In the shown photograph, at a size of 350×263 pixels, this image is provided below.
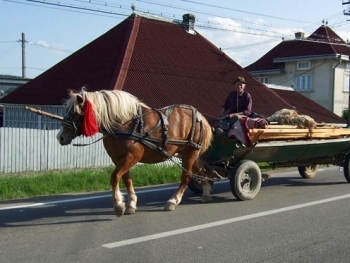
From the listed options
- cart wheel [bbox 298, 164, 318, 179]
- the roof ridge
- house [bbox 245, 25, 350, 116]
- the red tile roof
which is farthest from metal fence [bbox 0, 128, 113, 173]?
house [bbox 245, 25, 350, 116]

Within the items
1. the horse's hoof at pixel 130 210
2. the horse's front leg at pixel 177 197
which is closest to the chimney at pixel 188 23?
the horse's front leg at pixel 177 197

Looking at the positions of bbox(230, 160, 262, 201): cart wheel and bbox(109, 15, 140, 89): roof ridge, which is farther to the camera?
bbox(109, 15, 140, 89): roof ridge

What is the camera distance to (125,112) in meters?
7.77

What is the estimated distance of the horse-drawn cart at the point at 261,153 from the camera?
30.3 feet

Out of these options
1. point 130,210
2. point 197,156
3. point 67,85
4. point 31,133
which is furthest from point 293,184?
point 67,85

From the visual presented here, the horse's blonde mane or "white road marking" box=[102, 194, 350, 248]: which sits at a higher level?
the horse's blonde mane

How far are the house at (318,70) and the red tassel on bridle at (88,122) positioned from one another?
37.9 meters

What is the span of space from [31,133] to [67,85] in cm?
762

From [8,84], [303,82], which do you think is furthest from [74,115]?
[303,82]

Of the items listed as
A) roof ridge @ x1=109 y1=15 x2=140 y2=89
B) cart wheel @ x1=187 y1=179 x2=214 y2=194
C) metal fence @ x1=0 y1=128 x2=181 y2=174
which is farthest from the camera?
roof ridge @ x1=109 y1=15 x2=140 y2=89

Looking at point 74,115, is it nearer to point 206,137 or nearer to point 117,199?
point 117,199

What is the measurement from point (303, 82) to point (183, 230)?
4031 cm

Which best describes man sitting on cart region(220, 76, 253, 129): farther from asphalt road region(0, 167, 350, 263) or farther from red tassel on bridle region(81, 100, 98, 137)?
red tassel on bridle region(81, 100, 98, 137)

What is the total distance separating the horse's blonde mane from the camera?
7352 millimetres
